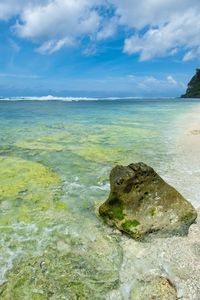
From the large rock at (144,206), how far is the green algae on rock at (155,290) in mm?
1392

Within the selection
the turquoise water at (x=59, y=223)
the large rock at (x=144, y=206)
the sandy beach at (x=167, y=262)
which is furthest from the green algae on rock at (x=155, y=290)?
the large rock at (x=144, y=206)

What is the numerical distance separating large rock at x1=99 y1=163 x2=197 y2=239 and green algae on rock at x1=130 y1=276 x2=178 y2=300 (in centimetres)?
139

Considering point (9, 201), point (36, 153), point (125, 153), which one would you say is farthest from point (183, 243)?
point (36, 153)

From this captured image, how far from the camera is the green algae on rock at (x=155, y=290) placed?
4.67 metres

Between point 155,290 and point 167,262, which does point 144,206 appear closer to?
point 167,262

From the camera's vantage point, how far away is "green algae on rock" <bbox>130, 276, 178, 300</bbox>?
184 inches

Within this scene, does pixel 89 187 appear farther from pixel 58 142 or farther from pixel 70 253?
pixel 58 142

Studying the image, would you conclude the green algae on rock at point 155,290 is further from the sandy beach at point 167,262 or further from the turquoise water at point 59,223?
the turquoise water at point 59,223

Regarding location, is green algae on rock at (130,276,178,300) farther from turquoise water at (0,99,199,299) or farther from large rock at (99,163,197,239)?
large rock at (99,163,197,239)

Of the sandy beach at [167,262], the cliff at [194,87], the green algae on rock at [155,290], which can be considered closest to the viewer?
the green algae on rock at [155,290]

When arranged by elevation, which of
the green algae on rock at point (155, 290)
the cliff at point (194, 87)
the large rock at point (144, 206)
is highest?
the cliff at point (194, 87)

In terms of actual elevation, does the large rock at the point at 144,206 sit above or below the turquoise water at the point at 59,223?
above

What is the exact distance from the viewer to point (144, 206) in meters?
Result: 6.92

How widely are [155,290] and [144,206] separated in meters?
2.33
